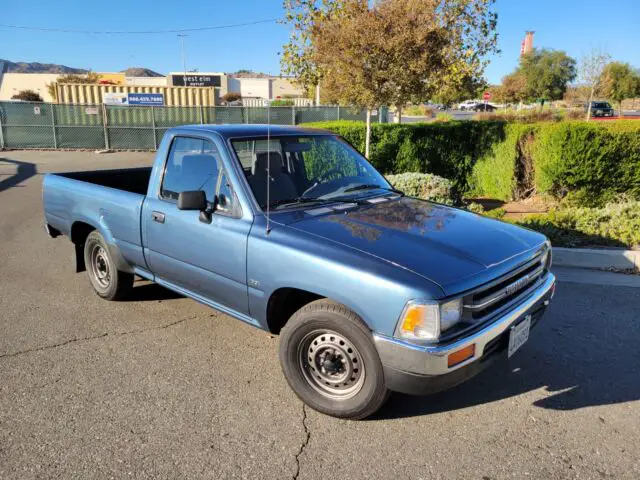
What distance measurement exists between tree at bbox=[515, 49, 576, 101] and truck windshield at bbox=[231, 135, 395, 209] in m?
49.7

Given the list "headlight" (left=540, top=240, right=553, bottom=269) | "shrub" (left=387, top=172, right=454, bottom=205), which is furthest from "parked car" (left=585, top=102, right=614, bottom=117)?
"headlight" (left=540, top=240, right=553, bottom=269)

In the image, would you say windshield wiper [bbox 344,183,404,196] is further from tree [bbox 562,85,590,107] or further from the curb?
tree [bbox 562,85,590,107]

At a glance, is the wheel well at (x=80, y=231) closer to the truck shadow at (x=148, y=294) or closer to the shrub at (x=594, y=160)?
the truck shadow at (x=148, y=294)

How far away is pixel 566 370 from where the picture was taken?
3939mm

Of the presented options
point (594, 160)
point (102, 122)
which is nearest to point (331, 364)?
point (594, 160)

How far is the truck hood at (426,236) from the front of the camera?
300cm

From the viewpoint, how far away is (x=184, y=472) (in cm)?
278

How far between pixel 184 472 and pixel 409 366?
1.34 metres

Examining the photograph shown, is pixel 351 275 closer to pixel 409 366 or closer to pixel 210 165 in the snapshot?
pixel 409 366

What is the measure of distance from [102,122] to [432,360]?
22.1 metres

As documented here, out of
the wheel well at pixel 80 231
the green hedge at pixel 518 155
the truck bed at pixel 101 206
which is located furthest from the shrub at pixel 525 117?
the wheel well at pixel 80 231

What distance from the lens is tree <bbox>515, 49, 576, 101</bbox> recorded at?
159 feet

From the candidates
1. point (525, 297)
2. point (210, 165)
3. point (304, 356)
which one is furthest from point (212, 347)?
point (525, 297)

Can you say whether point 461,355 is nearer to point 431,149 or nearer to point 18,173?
point 431,149
